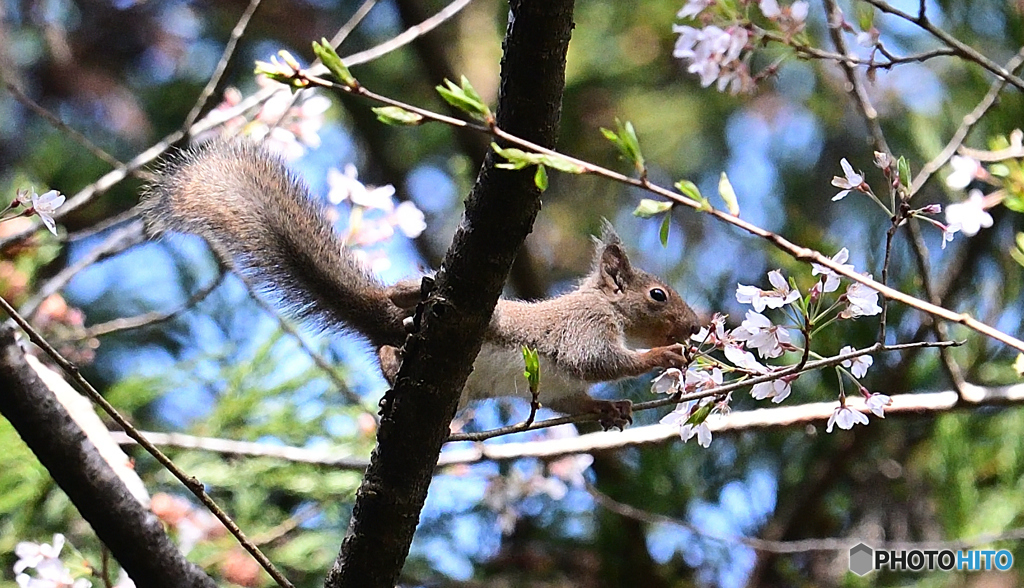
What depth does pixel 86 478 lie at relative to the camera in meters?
1.97

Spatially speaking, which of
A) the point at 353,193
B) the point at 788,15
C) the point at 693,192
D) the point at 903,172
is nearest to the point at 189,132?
the point at 353,193

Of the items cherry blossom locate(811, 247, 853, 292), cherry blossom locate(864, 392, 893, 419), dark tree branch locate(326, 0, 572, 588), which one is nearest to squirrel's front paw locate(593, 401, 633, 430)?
dark tree branch locate(326, 0, 572, 588)

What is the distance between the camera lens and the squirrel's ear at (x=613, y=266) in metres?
2.93

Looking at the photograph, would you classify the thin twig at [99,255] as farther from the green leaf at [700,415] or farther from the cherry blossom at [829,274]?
the cherry blossom at [829,274]

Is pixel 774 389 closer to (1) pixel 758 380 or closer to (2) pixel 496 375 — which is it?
(1) pixel 758 380

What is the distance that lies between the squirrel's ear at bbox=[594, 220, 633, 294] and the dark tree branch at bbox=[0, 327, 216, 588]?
4.56 ft

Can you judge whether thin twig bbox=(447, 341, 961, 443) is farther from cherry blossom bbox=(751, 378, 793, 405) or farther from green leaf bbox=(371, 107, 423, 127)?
green leaf bbox=(371, 107, 423, 127)

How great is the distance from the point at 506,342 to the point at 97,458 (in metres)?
0.95

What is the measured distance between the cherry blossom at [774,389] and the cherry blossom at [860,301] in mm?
135

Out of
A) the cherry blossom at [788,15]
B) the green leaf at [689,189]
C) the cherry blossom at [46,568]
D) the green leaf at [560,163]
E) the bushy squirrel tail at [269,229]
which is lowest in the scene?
the cherry blossom at [46,568]

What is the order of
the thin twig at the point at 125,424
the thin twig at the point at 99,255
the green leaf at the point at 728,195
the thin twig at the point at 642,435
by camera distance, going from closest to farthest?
1. the green leaf at the point at 728,195
2. the thin twig at the point at 125,424
3. the thin twig at the point at 642,435
4. the thin twig at the point at 99,255

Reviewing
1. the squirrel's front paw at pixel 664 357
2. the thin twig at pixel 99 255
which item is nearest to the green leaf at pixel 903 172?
the squirrel's front paw at pixel 664 357

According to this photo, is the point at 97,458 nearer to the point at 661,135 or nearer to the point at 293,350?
the point at 293,350

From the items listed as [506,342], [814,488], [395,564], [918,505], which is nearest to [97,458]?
[395,564]
